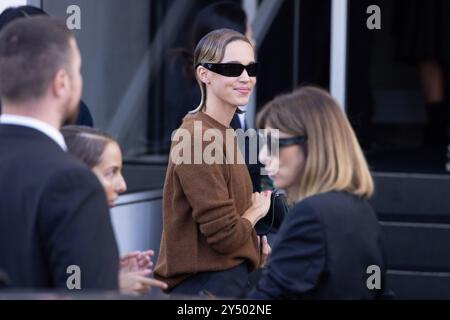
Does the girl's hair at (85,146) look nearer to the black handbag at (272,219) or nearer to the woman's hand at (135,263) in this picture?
the woman's hand at (135,263)

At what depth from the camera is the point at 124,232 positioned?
5.62 m

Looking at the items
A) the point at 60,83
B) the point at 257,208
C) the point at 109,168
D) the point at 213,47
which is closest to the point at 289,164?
the point at 109,168

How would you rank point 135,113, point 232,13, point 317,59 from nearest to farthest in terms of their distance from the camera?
point 232,13 < point 135,113 < point 317,59

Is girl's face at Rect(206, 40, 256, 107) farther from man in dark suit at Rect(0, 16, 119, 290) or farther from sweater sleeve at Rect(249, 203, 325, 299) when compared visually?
man in dark suit at Rect(0, 16, 119, 290)

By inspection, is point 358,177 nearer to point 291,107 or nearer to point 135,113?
point 291,107

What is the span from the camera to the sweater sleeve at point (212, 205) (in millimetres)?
3656

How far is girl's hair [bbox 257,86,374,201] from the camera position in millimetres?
2891

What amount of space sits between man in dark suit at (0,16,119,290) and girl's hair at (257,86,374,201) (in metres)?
0.62

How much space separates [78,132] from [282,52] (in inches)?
202

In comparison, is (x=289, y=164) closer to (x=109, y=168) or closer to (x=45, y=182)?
(x=109, y=168)

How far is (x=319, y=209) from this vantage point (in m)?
2.80

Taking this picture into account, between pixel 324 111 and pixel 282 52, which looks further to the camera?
pixel 282 52

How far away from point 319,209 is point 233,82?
1233 millimetres
